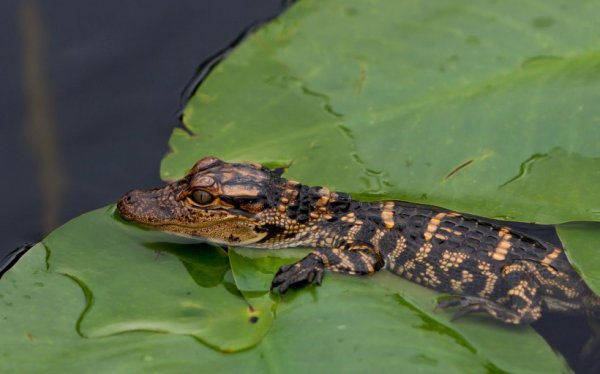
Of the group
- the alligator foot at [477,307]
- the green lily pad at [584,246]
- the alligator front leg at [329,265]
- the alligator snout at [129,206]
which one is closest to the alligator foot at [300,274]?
the alligator front leg at [329,265]

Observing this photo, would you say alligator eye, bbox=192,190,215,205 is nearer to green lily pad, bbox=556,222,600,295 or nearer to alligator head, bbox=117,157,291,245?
alligator head, bbox=117,157,291,245

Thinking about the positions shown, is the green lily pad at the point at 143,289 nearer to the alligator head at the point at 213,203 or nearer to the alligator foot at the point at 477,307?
the alligator head at the point at 213,203

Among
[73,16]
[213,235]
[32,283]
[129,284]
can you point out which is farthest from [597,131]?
[73,16]

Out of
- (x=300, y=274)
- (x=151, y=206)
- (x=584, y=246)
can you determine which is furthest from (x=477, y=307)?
(x=151, y=206)

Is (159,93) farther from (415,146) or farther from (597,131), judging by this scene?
(597,131)

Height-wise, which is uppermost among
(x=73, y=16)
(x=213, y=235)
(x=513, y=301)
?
(x=73, y=16)

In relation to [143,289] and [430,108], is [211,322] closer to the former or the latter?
[143,289]
